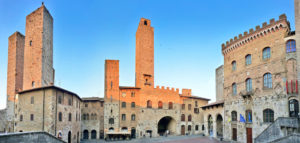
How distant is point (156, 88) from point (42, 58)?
65.8 ft

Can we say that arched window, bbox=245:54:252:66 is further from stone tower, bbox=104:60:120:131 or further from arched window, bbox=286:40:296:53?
stone tower, bbox=104:60:120:131

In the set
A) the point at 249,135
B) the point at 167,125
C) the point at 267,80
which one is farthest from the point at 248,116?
the point at 167,125

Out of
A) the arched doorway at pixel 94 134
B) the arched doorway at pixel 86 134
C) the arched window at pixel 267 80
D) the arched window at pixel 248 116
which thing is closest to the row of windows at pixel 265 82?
the arched window at pixel 267 80

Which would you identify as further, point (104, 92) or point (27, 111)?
point (104, 92)

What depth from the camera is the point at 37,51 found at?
28.2 meters

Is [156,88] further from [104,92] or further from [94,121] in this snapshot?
[94,121]

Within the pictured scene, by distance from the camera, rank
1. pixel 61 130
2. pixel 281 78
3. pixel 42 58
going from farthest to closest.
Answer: pixel 42 58 → pixel 61 130 → pixel 281 78

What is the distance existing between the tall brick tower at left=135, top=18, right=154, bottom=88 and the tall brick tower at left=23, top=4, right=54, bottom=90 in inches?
596

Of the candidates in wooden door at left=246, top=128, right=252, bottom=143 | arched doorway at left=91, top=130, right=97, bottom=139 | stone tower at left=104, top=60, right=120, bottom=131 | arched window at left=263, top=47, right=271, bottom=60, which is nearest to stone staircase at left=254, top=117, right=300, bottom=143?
wooden door at left=246, top=128, right=252, bottom=143

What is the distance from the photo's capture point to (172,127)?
1635 inches

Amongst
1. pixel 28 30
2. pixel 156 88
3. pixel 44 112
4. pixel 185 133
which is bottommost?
pixel 185 133

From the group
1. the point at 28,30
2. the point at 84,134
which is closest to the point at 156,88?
the point at 84,134

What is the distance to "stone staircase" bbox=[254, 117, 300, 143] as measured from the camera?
1852cm

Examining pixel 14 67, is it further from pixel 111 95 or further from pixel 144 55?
pixel 144 55
